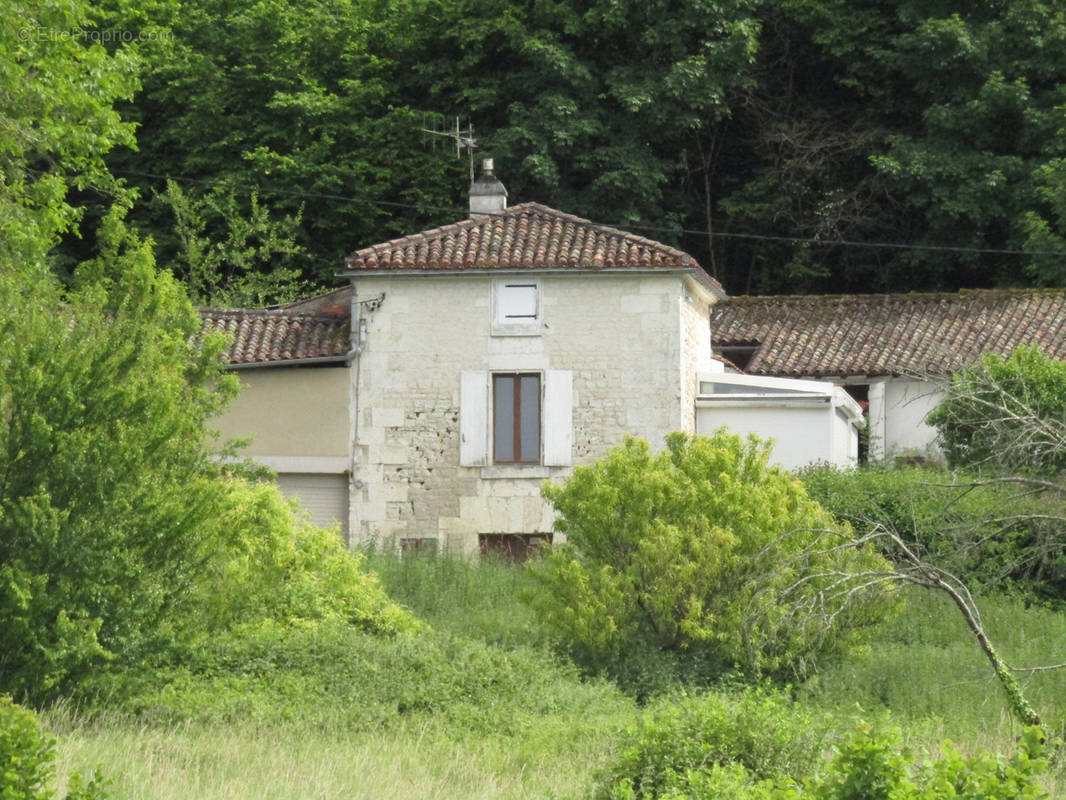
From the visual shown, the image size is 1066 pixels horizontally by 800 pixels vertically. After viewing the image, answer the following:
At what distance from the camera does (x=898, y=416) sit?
3275cm

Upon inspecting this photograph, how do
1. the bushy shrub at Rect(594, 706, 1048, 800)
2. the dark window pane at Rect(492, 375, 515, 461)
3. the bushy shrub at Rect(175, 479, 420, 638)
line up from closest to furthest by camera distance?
the bushy shrub at Rect(594, 706, 1048, 800) → the bushy shrub at Rect(175, 479, 420, 638) → the dark window pane at Rect(492, 375, 515, 461)

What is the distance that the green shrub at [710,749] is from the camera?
46.2ft

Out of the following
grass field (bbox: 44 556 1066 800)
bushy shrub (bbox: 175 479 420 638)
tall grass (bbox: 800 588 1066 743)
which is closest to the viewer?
grass field (bbox: 44 556 1066 800)

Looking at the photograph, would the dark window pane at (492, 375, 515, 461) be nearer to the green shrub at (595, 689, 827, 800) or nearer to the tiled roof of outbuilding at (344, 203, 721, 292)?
the tiled roof of outbuilding at (344, 203, 721, 292)

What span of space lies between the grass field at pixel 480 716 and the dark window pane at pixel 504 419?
3.23m

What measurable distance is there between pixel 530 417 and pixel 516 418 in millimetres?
229

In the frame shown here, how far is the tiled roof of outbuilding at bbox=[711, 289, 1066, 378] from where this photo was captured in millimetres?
32281

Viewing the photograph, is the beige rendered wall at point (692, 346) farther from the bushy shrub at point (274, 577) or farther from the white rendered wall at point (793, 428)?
the bushy shrub at point (274, 577)

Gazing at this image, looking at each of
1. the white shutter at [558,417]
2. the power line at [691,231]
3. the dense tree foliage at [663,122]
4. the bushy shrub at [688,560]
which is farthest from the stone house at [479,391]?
the power line at [691,231]

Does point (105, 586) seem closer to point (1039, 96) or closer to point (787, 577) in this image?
point (787, 577)

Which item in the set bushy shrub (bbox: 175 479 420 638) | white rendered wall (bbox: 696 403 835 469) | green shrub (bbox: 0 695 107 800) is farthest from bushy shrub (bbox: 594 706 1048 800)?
white rendered wall (bbox: 696 403 835 469)

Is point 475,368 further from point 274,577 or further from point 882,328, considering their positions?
point 274,577

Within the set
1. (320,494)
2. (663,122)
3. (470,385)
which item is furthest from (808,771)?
(663,122)

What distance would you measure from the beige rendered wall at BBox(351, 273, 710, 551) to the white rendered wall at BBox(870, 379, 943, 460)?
4.85 m
